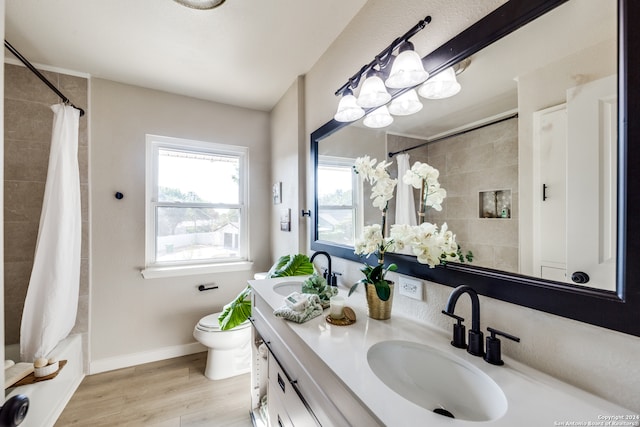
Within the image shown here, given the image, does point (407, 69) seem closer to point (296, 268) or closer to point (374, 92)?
point (374, 92)

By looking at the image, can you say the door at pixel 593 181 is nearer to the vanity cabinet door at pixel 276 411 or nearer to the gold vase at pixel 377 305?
the gold vase at pixel 377 305

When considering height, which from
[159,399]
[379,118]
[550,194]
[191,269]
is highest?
[379,118]

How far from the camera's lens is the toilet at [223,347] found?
206cm

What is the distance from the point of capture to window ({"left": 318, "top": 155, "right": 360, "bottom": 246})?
1.63 meters

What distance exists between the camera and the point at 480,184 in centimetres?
91

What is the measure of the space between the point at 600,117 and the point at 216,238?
2.75 metres

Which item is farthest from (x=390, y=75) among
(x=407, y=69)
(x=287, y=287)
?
(x=287, y=287)

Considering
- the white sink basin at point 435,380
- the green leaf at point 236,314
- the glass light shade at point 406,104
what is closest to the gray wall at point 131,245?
the green leaf at point 236,314

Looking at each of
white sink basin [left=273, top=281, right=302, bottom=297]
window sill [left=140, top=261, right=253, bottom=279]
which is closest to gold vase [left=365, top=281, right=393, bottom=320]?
white sink basin [left=273, top=281, right=302, bottom=297]

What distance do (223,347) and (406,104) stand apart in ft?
7.14

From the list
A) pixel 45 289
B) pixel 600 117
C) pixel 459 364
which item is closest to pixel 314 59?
pixel 600 117

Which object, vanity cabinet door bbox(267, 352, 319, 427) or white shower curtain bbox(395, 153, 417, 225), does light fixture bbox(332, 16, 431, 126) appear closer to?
white shower curtain bbox(395, 153, 417, 225)

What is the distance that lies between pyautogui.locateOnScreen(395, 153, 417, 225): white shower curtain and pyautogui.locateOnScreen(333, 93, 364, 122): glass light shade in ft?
1.25

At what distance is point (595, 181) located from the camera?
0.64m
